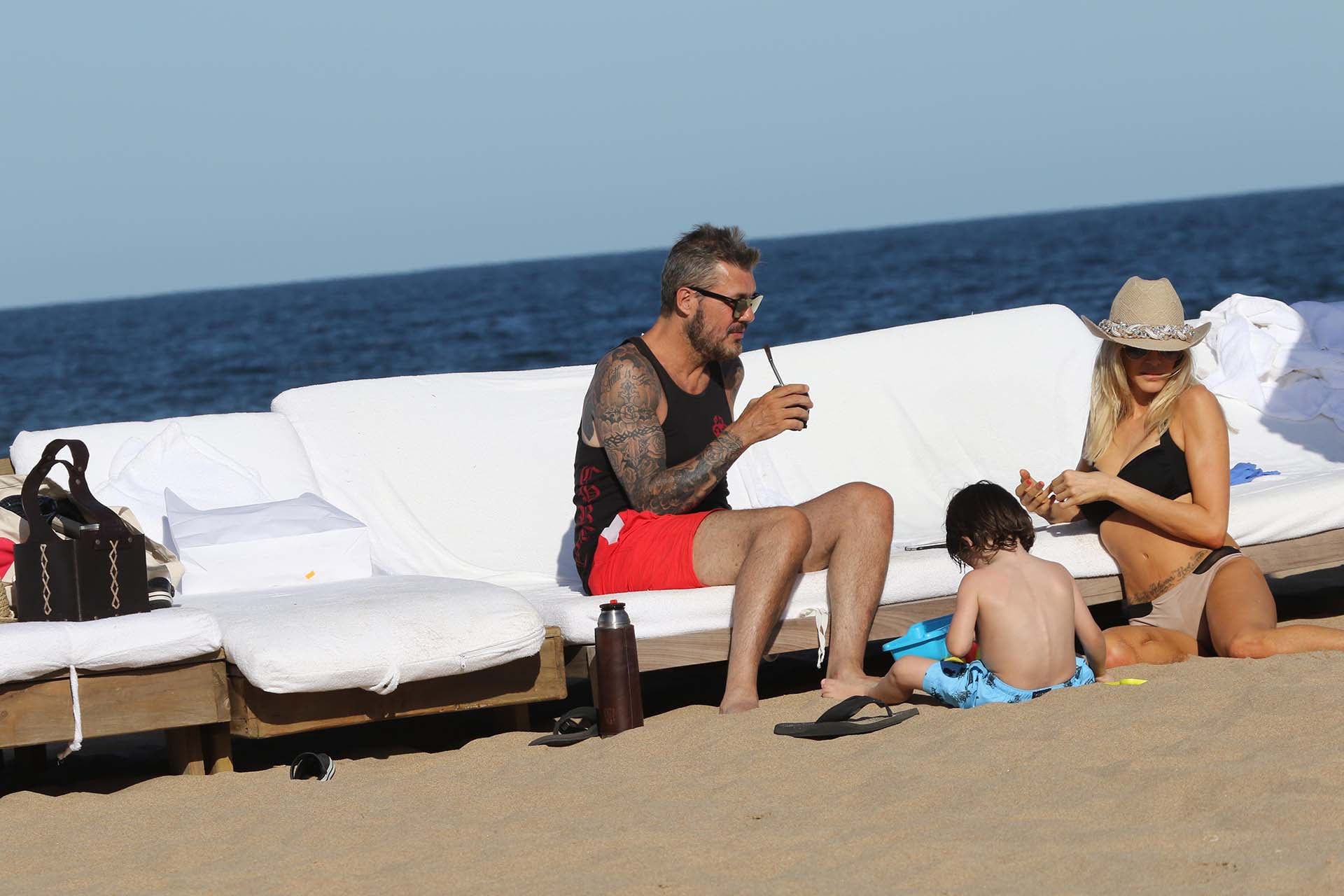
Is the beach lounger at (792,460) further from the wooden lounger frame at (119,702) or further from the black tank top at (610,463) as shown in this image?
the wooden lounger frame at (119,702)

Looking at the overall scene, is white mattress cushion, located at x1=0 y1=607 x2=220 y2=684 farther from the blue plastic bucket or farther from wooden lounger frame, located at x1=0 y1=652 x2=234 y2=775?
the blue plastic bucket

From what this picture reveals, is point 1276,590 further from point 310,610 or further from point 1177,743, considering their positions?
point 310,610

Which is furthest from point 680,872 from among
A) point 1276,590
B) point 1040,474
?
point 1276,590

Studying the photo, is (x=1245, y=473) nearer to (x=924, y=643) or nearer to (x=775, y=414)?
(x=924, y=643)

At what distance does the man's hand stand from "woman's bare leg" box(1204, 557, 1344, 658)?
1.26 meters

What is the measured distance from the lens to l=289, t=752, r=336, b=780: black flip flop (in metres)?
3.88

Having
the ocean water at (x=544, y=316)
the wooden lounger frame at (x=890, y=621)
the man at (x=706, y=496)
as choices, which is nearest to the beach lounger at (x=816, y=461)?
the wooden lounger frame at (x=890, y=621)

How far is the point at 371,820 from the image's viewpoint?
339 centimetres

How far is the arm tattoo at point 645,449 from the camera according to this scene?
14.0ft

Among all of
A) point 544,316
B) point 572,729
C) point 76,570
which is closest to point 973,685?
point 572,729

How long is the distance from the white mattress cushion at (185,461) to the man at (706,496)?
1247mm

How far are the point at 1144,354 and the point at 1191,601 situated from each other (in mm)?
724

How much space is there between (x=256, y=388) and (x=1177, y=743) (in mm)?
22829

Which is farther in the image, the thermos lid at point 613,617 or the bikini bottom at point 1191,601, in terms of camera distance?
the bikini bottom at point 1191,601
